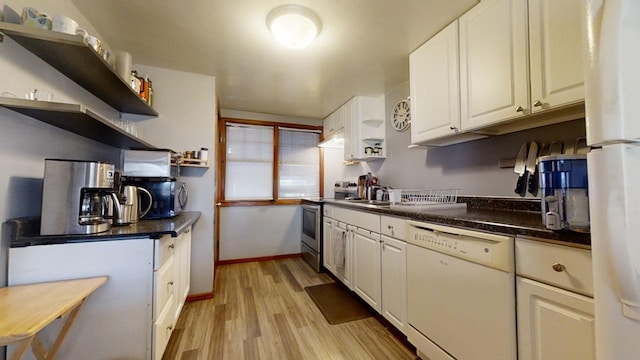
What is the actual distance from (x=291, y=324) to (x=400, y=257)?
3.41 ft

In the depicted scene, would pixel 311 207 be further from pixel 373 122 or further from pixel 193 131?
pixel 193 131

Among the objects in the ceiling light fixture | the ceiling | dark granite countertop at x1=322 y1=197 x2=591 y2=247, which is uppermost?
the ceiling

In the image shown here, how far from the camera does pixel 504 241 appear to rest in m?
1.08

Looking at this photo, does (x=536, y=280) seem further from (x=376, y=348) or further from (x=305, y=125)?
(x=305, y=125)

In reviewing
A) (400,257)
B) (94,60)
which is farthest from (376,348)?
(94,60)

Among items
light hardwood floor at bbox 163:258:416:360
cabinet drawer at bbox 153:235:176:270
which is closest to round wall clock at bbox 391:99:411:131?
light hardwood floor at bbox 163:258:416:360

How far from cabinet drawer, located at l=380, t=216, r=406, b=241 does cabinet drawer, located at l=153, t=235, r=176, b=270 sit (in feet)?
4.76

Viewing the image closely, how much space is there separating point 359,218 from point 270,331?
3.77 ft

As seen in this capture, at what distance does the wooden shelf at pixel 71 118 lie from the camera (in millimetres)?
1020

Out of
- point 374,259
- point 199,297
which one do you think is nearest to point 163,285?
point 199,297

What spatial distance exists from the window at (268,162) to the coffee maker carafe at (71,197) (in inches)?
87.2

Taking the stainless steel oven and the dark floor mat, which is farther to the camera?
the stainless steel oven

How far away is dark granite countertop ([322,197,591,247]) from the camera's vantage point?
0.91 m

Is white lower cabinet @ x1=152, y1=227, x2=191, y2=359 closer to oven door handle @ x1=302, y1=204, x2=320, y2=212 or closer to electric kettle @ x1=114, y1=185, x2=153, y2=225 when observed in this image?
electric kettle @ x1=114, y1=185, x2=153, y2=225
